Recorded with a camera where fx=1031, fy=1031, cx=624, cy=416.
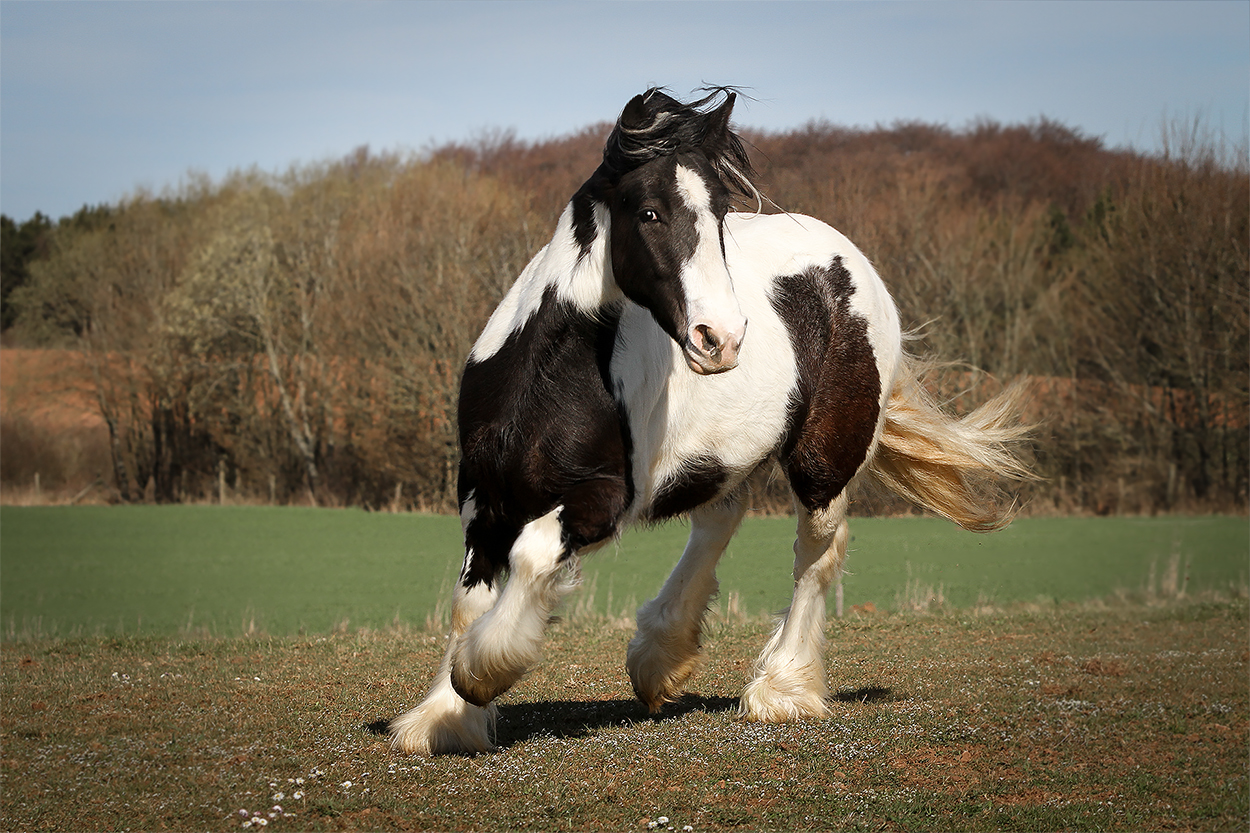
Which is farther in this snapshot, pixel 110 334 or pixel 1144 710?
pixel 110 334

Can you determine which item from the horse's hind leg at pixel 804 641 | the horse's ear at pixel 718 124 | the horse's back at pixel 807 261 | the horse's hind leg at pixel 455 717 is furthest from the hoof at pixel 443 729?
the horse's ear at pixel 718 124

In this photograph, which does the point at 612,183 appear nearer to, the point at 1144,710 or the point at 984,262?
the point at 1144,710

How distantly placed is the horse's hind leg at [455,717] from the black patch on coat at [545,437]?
7cm

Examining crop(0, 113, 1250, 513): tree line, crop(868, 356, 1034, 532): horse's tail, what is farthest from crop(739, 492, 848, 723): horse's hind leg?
crop(0, 113, 1250, 513): tree line

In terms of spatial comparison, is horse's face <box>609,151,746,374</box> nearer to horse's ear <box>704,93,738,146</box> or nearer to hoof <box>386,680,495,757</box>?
horse's ear <box>704,93,738,146</box>

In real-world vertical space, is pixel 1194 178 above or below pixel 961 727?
above

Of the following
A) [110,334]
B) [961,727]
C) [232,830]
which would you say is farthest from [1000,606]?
[110,334]

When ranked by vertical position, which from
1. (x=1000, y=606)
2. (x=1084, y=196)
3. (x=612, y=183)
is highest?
(x=1084, y=196)

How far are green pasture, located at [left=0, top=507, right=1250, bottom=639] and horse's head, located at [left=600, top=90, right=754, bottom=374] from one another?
21.8 ft

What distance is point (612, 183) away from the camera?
4.87m

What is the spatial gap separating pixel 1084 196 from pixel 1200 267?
19816 mm

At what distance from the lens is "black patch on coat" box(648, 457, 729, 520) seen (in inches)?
213

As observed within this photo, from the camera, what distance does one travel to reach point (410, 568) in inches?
805

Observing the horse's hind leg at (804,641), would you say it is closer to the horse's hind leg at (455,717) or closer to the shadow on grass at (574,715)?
the shadow on grass at (574,715)
